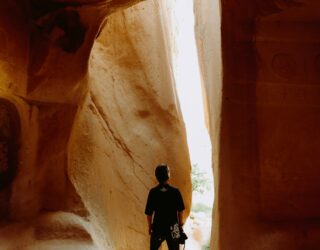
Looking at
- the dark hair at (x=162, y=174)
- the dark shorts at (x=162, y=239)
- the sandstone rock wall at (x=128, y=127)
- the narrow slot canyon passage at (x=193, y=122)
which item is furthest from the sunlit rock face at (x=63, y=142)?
the narrow slot canyon passage at (x=193, y=122)

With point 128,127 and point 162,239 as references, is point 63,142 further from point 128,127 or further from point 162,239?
point 162,239

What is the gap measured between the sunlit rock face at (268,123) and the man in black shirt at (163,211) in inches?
49.8

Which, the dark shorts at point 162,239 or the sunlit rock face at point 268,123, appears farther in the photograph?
the sunlit rock face at point 268,123

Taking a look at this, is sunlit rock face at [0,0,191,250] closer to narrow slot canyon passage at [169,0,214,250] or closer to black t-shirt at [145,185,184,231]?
black t-shirt at [145,185,184,231]

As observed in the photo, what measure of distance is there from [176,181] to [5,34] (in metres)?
4.27

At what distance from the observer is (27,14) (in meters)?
5.44

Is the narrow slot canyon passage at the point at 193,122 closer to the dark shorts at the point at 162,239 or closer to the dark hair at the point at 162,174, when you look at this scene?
the dark hair at the point at 162,174

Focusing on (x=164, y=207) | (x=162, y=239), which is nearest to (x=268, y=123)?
(x=164, y=207)

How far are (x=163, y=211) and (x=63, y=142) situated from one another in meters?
2.43

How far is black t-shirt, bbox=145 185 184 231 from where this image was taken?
4004 millimetres

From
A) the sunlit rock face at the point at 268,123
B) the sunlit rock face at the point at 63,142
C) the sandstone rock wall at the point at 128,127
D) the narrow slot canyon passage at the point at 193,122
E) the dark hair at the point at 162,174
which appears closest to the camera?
the dark hair at the point at 162,174

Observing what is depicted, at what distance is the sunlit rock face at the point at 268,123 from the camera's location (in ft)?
15.8

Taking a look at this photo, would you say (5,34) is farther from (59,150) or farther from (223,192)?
(223,192)

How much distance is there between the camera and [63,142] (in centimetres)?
587
